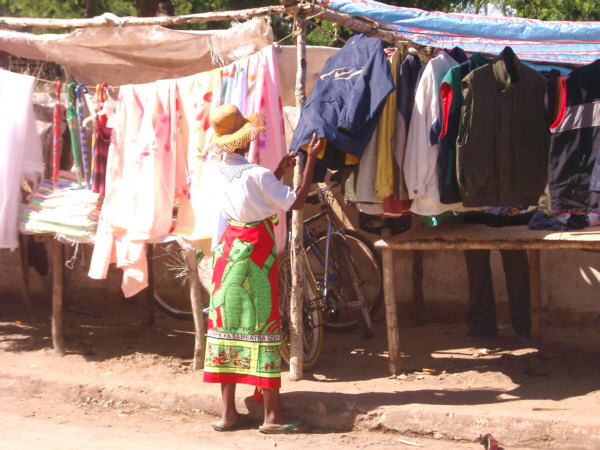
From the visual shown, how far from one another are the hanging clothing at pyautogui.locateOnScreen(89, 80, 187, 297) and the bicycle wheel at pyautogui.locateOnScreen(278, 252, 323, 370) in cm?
100

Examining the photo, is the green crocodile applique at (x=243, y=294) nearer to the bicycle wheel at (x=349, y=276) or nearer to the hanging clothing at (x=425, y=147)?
the hanging clothing at (x=425, y=147)

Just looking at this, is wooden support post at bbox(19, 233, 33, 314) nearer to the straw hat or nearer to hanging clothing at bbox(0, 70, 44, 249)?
hanging clothing at bbox(0, 70, 44, 249)

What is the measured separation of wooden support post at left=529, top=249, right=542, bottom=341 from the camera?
584 centimetres

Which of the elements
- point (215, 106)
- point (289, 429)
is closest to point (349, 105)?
point (215, 106)

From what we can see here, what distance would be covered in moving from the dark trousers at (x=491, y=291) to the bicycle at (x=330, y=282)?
94 cm

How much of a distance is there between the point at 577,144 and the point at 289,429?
8.86ft

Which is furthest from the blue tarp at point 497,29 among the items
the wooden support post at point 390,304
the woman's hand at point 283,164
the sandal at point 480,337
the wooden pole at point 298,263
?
the sandal at point 480,337

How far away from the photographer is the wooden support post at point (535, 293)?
5.84 metres

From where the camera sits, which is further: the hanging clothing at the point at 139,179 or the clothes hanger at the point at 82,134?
the clothes hanger at the point at 82,134

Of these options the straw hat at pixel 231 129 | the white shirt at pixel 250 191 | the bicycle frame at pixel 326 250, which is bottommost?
the bicycle frame at pixel 326 250

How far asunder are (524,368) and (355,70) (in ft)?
8.39

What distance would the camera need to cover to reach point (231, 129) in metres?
4.39

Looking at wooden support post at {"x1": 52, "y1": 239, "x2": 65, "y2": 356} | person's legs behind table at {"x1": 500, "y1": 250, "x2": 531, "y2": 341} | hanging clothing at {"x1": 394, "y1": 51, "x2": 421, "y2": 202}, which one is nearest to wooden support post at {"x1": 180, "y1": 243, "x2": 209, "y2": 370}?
wooden support post at {"x1": 52, "y1": 239, "x2": 65, "y2": 356}

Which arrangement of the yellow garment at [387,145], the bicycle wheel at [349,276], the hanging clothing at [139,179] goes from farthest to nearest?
the bicycle wheel at [349,276], the hanging clothing at [139,179], the yellow garment at [387,145]
